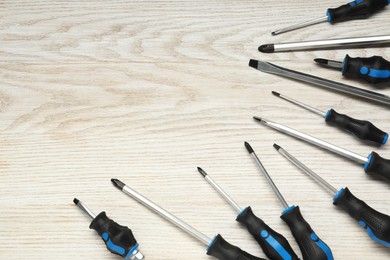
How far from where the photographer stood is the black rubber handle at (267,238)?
71 cm

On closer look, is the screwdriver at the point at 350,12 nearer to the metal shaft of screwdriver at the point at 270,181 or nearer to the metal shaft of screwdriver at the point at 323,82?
the metal shaft of screwdriver at the point at 323,82

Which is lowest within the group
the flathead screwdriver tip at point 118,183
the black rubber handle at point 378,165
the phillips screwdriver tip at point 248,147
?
the flathead screwdriver tip at point 118,183

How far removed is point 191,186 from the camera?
83 centimetres

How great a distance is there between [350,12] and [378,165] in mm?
378

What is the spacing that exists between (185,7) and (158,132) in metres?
0.34

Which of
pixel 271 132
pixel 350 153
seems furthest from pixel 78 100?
pixel 350 153

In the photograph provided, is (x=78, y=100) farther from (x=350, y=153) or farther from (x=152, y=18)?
(x=350, y=153)

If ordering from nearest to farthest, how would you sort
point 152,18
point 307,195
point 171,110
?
point 307,195 < point 171,110 < point 152,18

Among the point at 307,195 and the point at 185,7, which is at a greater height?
the point at 185,7

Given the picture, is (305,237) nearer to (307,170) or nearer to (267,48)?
(307,170)

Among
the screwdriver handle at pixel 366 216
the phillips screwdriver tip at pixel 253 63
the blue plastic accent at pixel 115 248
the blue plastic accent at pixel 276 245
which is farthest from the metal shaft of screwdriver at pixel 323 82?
the blue plastic accent at pixel 115 248

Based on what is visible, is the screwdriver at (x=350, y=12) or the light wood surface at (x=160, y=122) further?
the screwdriver at (x=350, y=12)

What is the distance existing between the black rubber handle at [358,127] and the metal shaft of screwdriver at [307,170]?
0.10m

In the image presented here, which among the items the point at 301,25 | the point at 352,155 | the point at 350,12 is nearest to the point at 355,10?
the point at 350,12
